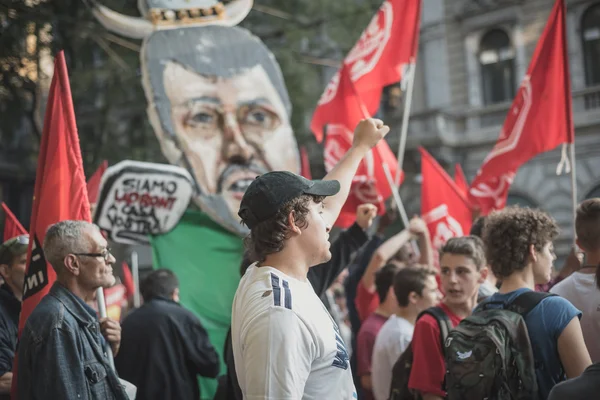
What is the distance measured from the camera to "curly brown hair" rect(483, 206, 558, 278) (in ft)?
10.2

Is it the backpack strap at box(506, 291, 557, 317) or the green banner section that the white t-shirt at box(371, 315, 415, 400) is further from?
the green banner section

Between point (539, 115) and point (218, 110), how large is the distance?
9.16 ft

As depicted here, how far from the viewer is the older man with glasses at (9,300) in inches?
154

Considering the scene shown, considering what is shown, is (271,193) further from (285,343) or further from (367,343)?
(367,343)

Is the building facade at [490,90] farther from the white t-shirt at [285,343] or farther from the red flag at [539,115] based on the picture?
the white t-shirt at [285,343]

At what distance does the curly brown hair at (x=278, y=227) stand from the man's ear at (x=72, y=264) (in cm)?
127

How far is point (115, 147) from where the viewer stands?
1373 cm

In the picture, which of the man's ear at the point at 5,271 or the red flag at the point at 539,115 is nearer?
the man's ear at the point at 5,271

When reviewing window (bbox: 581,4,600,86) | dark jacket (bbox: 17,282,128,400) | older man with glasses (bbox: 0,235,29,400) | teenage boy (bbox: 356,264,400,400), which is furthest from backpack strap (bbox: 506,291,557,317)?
window (bbox: 581,4,600,86)

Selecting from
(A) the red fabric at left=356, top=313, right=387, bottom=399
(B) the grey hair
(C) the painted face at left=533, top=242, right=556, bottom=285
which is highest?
(B) the grey hair

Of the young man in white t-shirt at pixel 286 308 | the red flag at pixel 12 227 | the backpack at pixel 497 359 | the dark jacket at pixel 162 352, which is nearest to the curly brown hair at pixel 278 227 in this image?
the young man in white t-shirt at pixel 286 308

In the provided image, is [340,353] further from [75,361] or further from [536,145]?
[536,145]

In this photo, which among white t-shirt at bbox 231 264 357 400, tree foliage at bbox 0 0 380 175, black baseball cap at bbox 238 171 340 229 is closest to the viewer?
white t-shirt at bbox 231 264 357 400

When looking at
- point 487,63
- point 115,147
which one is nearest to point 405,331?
point 115,147
